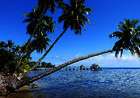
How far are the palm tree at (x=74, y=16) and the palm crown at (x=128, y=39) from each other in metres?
5.76

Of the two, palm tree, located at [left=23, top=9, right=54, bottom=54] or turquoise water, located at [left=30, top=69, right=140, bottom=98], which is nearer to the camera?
turquoise water, located at [left=30, top=69, right=140, bottom=98]

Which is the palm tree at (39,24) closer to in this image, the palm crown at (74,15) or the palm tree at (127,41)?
the palm crown at (74,15)

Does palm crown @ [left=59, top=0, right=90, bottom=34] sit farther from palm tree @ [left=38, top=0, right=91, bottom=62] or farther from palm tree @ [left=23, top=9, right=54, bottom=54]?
palm tree @ [left=23, top=9, right=54, bottom=54]

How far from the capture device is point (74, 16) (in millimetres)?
51875

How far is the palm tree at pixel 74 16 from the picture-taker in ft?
170

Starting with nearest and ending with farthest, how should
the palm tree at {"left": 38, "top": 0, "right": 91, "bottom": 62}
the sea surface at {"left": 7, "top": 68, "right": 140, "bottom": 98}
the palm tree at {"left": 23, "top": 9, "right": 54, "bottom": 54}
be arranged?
1. the sea surface at {"left": 7, "top": 68, "right": 140, "bottom": 98}
2. the palm tree at {"left": 38, "top": 0, "right": 91, "bottom": 62}
3. the palm tree at {"left": 23, "top": 9, "right": 54, "bottom": 54}

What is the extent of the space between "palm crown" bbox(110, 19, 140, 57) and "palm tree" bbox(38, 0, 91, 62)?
227 inches

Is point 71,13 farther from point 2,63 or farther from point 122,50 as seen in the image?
point 2,63

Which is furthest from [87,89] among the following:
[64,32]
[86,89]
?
Answer: [64,32]

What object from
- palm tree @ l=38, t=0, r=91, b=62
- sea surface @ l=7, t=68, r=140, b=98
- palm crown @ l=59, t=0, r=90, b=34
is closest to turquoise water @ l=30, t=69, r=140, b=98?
sea surface @ l=7, t=68, r=140, b=98

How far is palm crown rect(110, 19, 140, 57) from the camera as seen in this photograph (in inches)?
1922

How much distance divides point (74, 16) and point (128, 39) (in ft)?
29.4

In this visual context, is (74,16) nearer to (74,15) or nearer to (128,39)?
(74,15)

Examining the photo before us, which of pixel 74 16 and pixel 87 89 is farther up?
pixel 74 16
